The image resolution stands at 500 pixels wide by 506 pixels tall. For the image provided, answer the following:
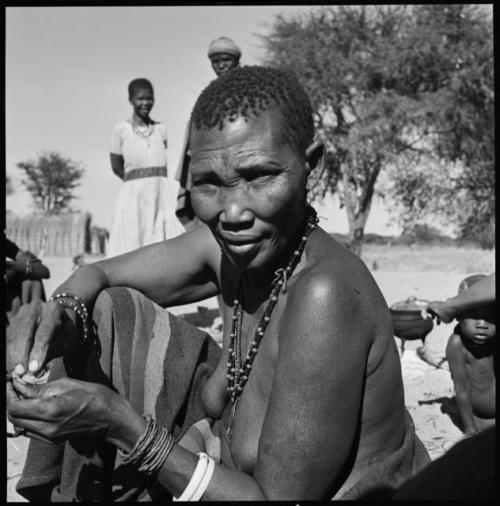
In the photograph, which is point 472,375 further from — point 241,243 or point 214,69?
point 214,69

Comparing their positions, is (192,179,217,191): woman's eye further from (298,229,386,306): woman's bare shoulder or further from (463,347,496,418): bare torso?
(463,347,496,418): bare torso

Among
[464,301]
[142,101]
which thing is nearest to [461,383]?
[464,301]

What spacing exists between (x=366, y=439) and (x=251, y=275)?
1.91 ft

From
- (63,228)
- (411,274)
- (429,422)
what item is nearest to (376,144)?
(411,274)

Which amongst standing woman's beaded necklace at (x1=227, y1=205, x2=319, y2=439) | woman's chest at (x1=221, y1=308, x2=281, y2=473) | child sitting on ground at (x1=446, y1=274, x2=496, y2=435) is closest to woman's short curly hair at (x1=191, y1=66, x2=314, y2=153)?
standing woman's beaded necklace at (x1=227, y1=205, x2=319, y2=439)

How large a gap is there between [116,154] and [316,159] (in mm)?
5041

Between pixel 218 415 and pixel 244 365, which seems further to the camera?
pixel 218 415

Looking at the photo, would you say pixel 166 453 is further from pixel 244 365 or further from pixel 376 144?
pixel 376 144

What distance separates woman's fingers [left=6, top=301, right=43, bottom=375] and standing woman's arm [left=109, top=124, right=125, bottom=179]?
4.78 m

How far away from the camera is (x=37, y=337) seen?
2.03 metres

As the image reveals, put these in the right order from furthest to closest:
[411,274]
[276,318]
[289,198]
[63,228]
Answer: [63,228] → [411,274] → [276,318] → [289,198]

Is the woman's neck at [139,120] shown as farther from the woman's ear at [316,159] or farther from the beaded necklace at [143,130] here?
the woman's ear at [316,159]

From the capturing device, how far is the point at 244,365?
212cm

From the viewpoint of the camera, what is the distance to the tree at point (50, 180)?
156ft
